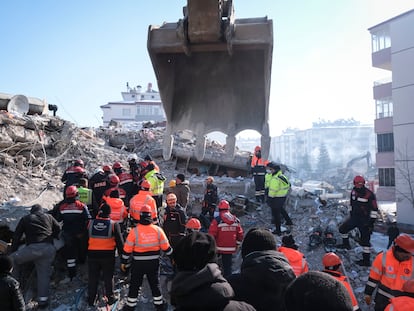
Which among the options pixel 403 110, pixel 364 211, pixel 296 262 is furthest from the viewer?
pixel 403 110

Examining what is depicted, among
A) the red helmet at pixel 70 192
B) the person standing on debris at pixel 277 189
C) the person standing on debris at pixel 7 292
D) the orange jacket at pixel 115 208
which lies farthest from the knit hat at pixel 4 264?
the person standing on debris at pixel 277 189

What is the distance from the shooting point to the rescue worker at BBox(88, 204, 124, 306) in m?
5.08

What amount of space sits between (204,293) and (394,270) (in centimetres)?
318

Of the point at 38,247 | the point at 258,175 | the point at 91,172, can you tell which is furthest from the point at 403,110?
the point at 38,247

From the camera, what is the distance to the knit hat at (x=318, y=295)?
1.34 m

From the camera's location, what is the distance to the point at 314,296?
4.45 ft

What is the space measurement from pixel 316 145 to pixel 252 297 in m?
71.7

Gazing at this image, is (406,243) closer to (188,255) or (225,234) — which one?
(225,234)

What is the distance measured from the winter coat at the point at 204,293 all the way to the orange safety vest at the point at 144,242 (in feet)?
10.4

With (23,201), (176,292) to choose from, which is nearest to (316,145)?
(23,201)

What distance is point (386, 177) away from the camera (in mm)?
22922

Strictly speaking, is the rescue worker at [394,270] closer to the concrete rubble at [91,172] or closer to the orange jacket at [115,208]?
the concrete rubble at [91,172]

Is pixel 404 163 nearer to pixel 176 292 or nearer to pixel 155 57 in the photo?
pixel 155 57

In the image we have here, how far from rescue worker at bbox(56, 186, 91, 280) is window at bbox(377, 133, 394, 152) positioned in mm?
22239
